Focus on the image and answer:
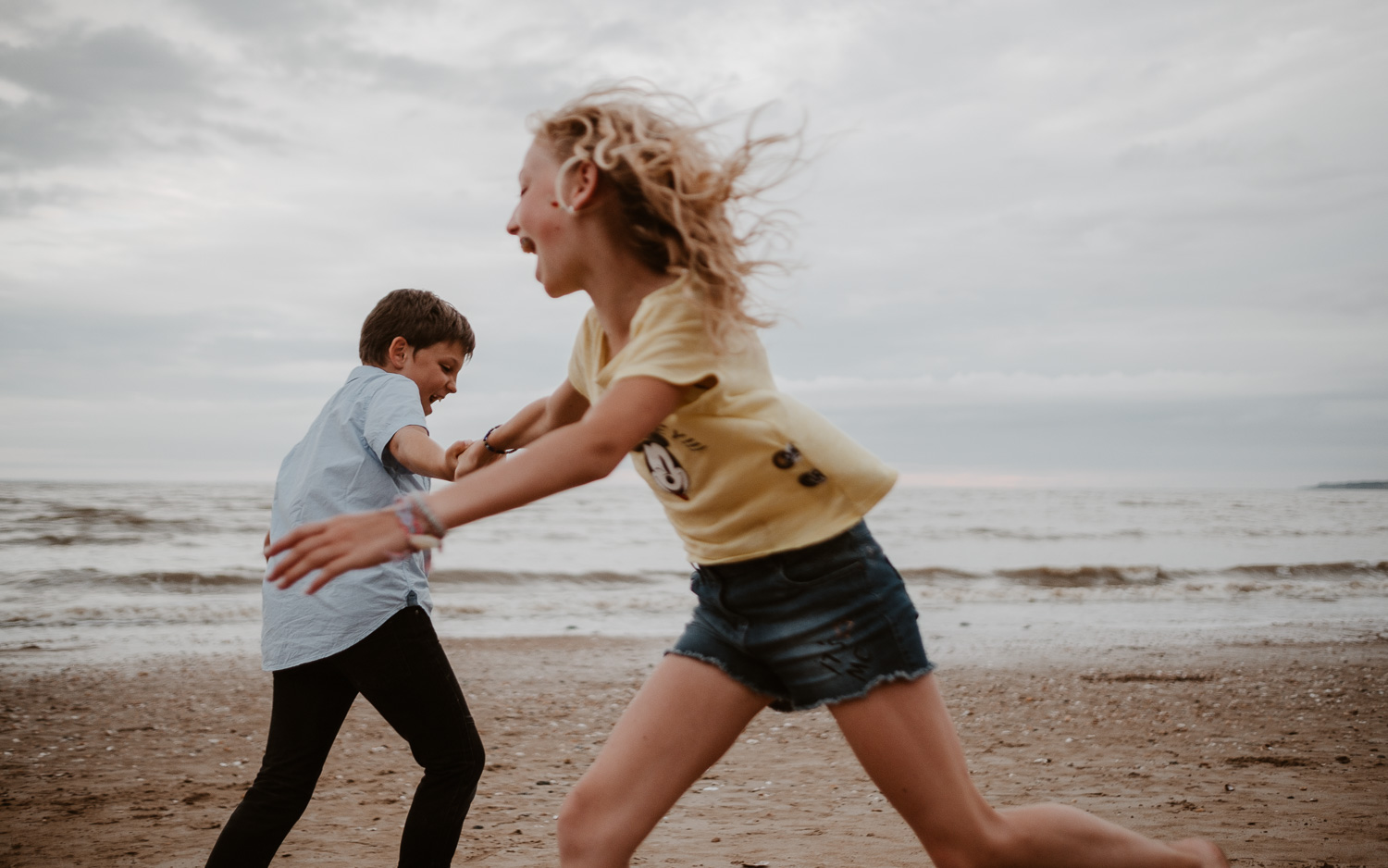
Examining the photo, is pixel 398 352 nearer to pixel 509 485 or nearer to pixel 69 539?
pixel 509 485

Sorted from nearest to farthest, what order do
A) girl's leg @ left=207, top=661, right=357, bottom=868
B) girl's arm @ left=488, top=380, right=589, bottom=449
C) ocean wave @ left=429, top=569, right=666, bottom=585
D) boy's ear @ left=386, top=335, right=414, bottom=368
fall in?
girl's arm @ left=488, top=380, right=589, bottom=449
girl's leg @ left=207, top=661, right=357, bottom=868
boy's ear @ left=386, top=335, right=414, bottom=368
ocean wave @ left=429, top=569, right=666, bottom=585

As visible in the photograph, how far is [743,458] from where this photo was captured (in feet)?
6.20

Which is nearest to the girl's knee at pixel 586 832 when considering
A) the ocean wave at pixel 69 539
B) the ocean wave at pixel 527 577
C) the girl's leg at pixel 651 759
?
the girl's leg at pixel 651 759

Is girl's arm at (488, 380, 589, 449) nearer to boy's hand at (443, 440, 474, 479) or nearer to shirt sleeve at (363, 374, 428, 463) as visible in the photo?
boy's hand at (443, 440, 474, 479)

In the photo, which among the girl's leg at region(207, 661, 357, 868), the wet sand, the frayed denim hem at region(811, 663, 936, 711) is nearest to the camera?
the frayed denim hem at region(811, 663, 936, 711)

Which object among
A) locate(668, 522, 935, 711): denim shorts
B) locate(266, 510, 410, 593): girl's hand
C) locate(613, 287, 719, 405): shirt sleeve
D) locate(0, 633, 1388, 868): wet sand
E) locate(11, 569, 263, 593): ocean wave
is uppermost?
locate(613, 287, 719, 405): shirt sleeve

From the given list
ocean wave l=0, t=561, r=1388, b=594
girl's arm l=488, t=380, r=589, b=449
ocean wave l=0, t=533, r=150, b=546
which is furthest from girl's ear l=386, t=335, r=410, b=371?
ocean wave l=0, t=533, r=150, b=546

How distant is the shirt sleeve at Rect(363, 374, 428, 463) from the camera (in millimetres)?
2592

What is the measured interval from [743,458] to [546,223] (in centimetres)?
62

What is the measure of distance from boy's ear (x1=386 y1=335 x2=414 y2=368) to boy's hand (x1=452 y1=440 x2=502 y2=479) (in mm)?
566

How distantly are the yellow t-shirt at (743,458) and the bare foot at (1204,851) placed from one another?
113cm

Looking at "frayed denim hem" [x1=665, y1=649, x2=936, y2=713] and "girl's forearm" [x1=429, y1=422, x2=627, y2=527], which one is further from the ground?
"girl's forearm" [x1=429, y1=422, x2=627, y2=527]

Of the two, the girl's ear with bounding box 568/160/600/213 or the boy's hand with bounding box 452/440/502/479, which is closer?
the girl's ear with bounding box 568/160/600/213

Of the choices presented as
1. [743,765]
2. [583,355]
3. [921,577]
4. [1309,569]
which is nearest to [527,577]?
[921,577]
